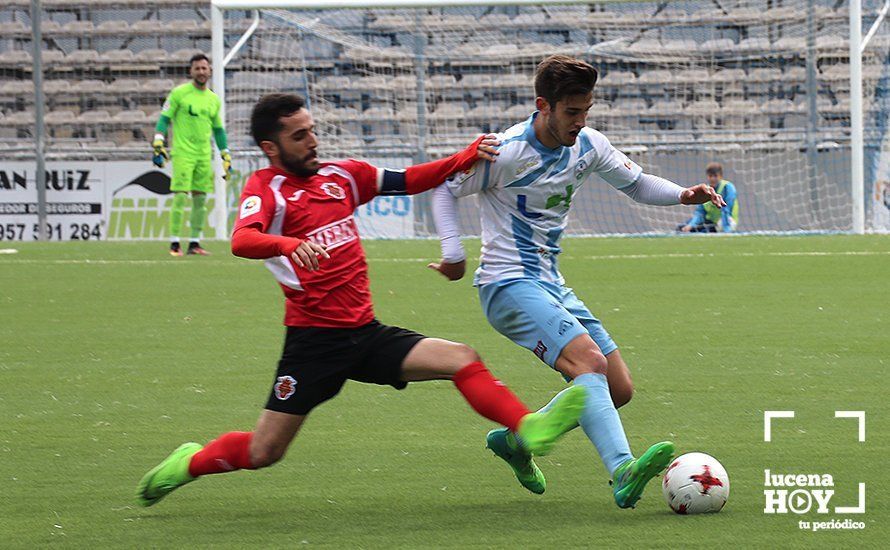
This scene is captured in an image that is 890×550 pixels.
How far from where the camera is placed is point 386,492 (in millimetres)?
4855

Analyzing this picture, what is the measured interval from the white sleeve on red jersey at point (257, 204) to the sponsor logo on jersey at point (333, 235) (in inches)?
6.6

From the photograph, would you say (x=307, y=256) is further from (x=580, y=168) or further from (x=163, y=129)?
(x=163, y=129)

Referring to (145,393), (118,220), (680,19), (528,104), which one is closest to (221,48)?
(118,220)

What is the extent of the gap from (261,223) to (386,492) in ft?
3.51

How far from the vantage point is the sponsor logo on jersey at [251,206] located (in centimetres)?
458

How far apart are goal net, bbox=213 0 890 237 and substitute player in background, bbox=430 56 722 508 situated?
14356 mm

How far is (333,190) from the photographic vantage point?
4797 millimetres

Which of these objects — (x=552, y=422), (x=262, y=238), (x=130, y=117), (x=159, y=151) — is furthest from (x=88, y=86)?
(x=552, y=422)

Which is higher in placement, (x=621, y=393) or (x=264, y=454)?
(x=621, y=393)

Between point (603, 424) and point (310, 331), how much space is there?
40.8 inches

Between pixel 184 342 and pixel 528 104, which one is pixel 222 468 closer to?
pixel 184 342

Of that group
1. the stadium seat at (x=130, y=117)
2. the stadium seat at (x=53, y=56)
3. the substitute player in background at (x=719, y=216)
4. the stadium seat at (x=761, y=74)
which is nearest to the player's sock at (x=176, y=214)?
the substitute player in background at (x=719, y=216)

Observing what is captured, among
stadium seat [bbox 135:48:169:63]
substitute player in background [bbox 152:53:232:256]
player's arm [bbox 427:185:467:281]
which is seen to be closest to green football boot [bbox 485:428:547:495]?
player's arm [bbox 427:185:467:281]

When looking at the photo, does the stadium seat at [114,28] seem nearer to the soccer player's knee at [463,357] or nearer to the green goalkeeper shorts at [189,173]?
the green goalkeeper shorts at [189,173]
